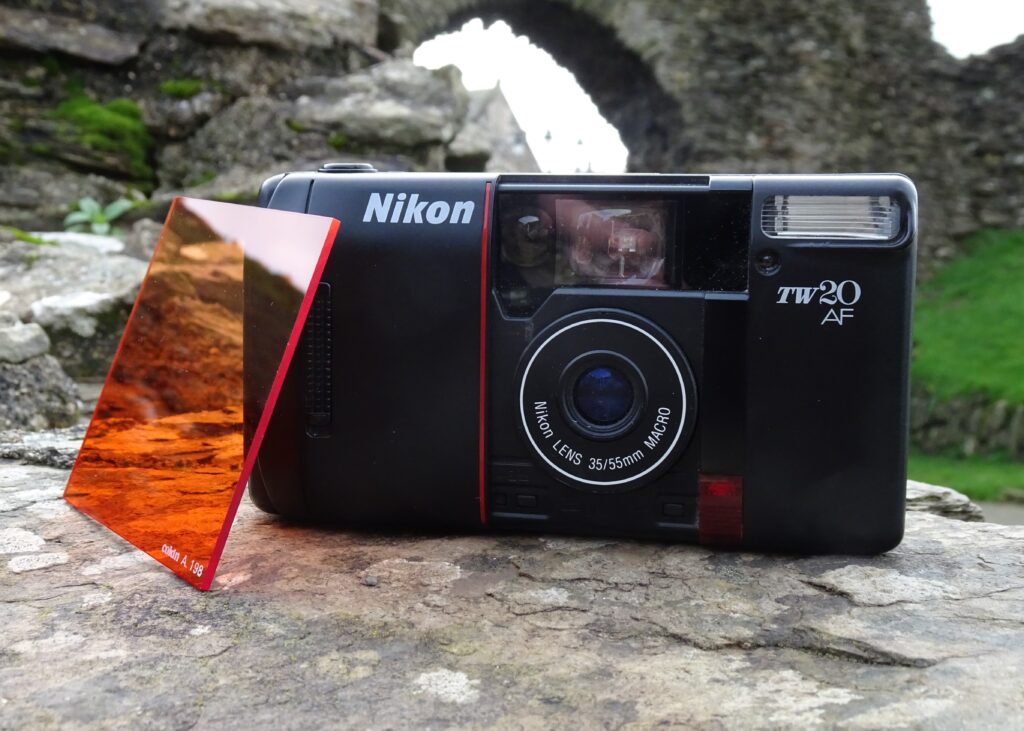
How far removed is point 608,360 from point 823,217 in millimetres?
293

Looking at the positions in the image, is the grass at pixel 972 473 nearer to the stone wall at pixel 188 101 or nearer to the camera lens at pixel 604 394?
the stone wall at pixel 188 101

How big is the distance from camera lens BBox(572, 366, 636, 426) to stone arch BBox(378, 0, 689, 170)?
489 centimetres

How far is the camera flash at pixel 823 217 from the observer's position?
3.33 feet

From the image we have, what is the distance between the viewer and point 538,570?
3.33 feet

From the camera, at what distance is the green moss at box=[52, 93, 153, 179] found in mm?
3279

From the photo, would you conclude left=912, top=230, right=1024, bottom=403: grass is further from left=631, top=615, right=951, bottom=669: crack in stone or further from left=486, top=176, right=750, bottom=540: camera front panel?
left=631, top=615, right=951, bottom=669: crack in stone

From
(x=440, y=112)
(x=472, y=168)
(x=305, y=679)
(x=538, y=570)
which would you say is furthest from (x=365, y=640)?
(x=472, y=168)

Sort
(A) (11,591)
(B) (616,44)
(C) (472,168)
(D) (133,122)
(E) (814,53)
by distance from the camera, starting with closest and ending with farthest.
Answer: (A) (11,591) → (D) (133,122) → (C) (472,168) → (B) (616,44) → (E) (814,53)

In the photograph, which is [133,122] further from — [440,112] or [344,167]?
[344,167]

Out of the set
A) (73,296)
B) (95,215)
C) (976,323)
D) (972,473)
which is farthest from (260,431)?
(976,323)

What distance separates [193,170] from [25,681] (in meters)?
2.99

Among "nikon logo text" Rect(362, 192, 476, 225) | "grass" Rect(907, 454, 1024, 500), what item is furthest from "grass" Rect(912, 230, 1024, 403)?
"nikon logo text" Rect(362, 192, 476, 225)

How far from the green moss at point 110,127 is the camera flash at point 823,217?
294cm

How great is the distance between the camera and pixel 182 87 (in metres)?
3.38
